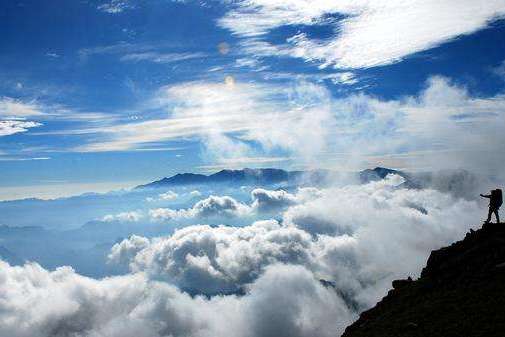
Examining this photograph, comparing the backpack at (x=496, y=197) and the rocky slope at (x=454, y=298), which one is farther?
the backpack at (x=496, y=197)

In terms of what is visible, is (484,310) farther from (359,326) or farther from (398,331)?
(359,326)

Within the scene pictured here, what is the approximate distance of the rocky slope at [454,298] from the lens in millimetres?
26781

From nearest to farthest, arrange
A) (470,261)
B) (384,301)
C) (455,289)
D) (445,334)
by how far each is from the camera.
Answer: (445,334)
(455,289)
(470,261)
(384,301)

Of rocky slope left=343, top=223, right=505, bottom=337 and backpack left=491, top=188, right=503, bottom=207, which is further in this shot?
backpack left=491, top=188, right=503, bottom=207

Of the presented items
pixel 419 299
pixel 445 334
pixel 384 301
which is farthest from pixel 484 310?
pixel 384 301

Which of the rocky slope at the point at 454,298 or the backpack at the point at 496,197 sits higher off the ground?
the backpack at the point at 496,197

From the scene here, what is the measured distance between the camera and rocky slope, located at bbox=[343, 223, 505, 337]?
2678cm

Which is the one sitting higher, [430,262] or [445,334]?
[445,334]

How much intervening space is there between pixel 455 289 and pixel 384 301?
28.9ft

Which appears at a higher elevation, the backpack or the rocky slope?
the backpack

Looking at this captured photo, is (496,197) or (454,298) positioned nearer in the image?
(454,298)

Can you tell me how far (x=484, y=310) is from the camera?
2733 centimetres

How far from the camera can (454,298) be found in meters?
31.8

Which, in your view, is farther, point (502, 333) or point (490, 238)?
point (490, 238)
